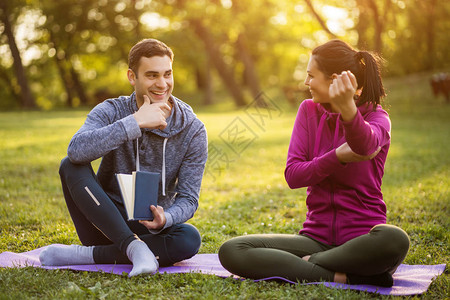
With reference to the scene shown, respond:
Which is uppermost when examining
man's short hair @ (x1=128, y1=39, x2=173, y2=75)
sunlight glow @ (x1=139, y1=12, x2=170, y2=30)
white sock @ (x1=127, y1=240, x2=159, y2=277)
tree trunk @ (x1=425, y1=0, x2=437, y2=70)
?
sunlight glow @ (x1=139, y1=12, x2=170, y2=30)

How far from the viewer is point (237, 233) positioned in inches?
187

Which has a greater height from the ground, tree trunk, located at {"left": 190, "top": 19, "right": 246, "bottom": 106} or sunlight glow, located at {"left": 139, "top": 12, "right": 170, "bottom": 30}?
sunlight glow, located at {"left": 139, "top": 12, "right": 170, "bottom": 30}

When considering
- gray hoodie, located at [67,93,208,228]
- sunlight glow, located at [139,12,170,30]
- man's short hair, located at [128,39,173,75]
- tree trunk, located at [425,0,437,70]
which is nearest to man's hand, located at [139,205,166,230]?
gray hoodie, located at [67,93,208,228]

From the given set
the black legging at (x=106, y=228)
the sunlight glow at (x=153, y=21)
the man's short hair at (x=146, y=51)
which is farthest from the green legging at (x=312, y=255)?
the sunlight glow at (x=153, y=21)

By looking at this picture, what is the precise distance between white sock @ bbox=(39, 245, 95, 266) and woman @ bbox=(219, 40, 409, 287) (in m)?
1.00

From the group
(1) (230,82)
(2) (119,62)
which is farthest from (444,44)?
(2) (119,62)

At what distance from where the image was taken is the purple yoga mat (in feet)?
10.0

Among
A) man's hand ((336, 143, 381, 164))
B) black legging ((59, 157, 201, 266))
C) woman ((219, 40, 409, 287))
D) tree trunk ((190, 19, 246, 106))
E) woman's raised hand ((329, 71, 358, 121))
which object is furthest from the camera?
tree trunk ((190, 19, 246, 106))

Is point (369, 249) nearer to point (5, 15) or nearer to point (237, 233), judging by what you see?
point (237, 233)

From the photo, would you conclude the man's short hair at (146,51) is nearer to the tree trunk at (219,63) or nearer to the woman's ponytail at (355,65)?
the woman's ponytail at (355,65)

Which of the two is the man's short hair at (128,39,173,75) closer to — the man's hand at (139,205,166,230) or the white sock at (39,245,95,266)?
the man's hand at (139,205,166,230)

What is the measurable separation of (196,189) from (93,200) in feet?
2.46

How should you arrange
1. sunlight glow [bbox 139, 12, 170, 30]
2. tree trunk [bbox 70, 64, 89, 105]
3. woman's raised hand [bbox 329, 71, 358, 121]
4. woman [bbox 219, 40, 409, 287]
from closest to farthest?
1. woman's raised hand [bbox 329, 71, 358, 121]
2. woman [bbox 219, 40, 409, 287]
3. sunlight glow [bbox 139, 12, 170, 30]
4. tree trunk [bbox 70, 64, 89, 105]

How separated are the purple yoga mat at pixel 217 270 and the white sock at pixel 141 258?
147 mm
